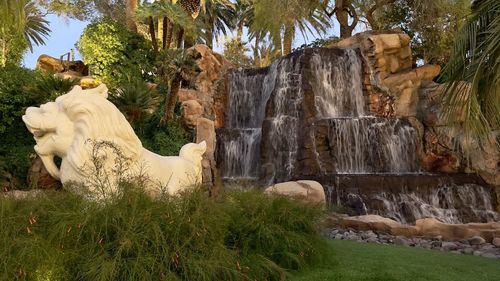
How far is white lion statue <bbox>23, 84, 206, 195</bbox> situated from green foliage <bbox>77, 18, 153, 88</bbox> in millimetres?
14044

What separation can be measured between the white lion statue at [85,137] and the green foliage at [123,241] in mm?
538

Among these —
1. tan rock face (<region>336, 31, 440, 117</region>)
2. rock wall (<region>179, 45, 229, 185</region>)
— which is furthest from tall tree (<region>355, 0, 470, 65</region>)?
rock wall (<region>179, 45, 229, 185</region>)

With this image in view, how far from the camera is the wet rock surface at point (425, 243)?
6641 mm

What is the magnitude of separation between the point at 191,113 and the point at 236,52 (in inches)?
757

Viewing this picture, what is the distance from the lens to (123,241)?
107 inches

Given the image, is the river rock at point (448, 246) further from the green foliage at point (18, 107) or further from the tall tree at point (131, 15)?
the tall tree at point (131, 15)

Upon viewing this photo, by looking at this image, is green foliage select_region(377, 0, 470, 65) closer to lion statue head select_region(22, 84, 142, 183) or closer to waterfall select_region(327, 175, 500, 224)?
waterfall select_region(327, 175, 500, 224)

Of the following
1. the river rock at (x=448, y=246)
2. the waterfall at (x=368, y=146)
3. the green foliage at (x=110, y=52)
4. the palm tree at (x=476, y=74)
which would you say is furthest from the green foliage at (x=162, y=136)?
the palm tree at (x=476, y=74)

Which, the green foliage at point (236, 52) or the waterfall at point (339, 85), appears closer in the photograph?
the waterfall at point (339, 85)

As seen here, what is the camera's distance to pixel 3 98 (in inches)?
434

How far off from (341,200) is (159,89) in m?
8.75

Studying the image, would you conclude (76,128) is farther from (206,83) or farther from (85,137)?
(206,83)

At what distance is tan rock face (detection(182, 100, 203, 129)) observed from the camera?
13.9 meters

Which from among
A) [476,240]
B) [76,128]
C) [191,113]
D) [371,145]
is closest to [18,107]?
[191,113]
